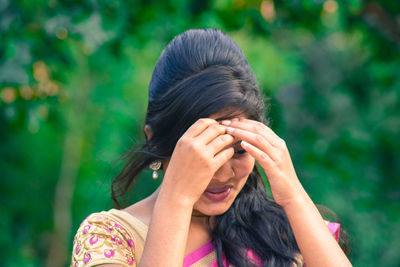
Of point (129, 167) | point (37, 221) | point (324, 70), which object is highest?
point (129, 167)

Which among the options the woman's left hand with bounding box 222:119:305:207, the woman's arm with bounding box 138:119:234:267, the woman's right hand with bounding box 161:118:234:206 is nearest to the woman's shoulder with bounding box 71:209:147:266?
the woman's arm with bounding box 138:119:234:267

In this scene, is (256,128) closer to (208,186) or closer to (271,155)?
(271,155)

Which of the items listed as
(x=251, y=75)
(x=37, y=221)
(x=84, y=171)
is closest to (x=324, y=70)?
(x=84, y=171)

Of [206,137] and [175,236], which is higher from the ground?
[206,137]

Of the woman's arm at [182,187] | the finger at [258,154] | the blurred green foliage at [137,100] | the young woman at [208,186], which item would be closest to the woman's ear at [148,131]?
the young woman at [208,186]

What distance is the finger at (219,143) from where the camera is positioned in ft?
5.52

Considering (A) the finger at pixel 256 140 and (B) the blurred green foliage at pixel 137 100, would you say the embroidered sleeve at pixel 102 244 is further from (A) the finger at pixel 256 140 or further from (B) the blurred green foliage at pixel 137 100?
(A) the finger at pixel 256 140

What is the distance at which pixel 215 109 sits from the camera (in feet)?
5.97

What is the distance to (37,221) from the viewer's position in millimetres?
8359

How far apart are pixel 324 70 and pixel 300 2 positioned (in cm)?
677

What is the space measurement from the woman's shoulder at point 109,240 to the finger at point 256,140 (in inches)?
19.6

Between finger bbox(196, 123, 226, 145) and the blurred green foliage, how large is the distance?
0.63 m

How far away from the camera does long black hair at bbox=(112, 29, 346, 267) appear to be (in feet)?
6.08

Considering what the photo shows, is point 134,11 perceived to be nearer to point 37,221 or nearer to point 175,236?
point 175,236
